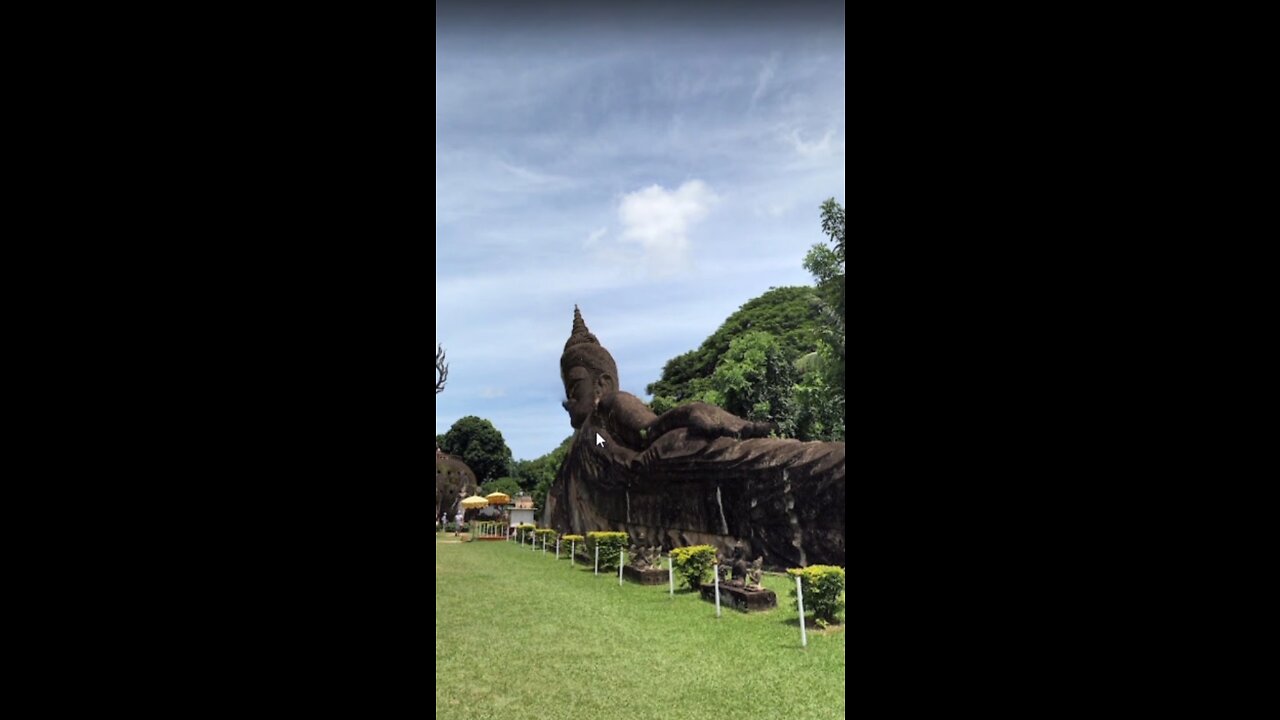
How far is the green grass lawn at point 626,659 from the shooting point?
5367mm

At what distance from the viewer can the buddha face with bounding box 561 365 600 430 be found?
19.1m

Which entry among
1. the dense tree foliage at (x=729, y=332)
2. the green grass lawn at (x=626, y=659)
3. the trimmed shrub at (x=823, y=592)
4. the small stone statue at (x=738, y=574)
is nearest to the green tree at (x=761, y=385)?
the dense tree foliage at (x=729, y=332)

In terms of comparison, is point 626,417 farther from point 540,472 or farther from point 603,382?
point 540,472

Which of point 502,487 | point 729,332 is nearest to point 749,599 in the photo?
point 729,332

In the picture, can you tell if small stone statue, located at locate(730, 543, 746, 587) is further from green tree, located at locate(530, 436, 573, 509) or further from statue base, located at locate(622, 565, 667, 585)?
green tree, located at locate(530, 436, 573, 509)

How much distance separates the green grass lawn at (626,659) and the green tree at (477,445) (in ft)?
89.2

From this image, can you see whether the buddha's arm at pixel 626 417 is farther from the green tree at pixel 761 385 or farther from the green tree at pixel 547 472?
the green tree at pixel 761 385

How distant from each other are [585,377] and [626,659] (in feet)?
41.8

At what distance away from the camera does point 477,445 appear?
3762 centimetres

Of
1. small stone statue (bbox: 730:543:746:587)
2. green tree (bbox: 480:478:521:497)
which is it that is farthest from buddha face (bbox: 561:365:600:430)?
green tree (bbox: 480:478:521:497)
